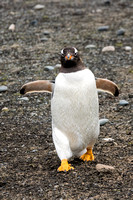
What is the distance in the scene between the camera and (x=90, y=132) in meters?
4.58

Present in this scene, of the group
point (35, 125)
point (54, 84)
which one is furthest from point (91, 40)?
point (54, 84)

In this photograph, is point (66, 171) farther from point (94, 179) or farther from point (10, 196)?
point (10, 196)

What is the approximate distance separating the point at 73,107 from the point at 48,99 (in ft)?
8.01

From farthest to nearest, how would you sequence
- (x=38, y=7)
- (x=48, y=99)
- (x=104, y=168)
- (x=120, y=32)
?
(x=38, y=7) → (x=120, y=32) → (x=48, y=99) → (x=104, y=168)

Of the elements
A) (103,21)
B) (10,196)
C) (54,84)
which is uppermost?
(54,84)

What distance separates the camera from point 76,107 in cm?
445

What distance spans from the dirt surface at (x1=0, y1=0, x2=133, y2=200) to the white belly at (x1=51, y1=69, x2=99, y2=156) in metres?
0.30

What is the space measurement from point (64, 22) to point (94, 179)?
24.0ft

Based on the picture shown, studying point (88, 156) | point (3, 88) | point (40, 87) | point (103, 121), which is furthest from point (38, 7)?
point (88, 156)

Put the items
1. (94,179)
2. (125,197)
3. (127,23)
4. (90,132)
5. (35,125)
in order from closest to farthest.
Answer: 1. (125,197)
2. (94,179)
3. (90,132)
4. (35,125)
5. (127,23)

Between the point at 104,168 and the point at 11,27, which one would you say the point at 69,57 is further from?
the point at 11,27

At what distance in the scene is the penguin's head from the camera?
4.38 m

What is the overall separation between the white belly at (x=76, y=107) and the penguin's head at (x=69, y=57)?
10 cm

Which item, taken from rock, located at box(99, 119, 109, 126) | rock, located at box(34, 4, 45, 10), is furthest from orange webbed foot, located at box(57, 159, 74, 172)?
rock, located at box(34, 4, 45, 10)
